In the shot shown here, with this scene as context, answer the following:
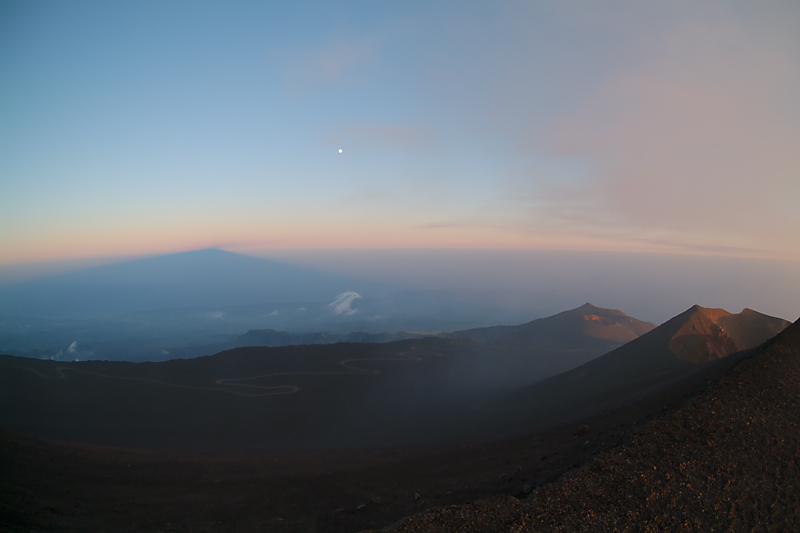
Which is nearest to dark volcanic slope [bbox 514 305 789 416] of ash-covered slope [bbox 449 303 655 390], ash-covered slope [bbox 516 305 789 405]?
ash-covered slope [bbox 516 305 789 405]

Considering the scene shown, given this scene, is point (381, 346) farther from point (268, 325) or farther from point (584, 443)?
point (268, 325)

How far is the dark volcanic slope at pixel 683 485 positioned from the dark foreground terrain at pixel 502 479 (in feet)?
0.09

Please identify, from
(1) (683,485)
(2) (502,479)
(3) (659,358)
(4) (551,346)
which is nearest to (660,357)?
(3) (659,358)

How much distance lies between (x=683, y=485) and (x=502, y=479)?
14.1ft

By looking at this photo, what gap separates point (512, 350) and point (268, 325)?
4617 inches

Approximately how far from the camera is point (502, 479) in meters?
10.2

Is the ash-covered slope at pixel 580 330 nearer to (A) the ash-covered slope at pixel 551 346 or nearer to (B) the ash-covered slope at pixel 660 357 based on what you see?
(A) the ash-covered slope at pixel 551 346

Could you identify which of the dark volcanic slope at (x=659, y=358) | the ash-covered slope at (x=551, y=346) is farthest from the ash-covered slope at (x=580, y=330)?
the dark volcanic slope at (x=659, y=358)

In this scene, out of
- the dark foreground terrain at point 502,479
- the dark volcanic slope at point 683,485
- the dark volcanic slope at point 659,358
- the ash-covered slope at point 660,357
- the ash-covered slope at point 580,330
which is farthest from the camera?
the ash-covered slope at point 580,330

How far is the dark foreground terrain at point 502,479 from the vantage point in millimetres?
7152

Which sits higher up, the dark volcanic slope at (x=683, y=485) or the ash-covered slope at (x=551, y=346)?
the dark volcanic slope at (x=683, y=485)

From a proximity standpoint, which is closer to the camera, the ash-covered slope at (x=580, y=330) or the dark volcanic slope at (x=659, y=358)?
the dark volcanic slope at (x=659, y=358)

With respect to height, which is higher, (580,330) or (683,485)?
(683,485)

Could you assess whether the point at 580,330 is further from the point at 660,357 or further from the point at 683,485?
the point at 683,485
